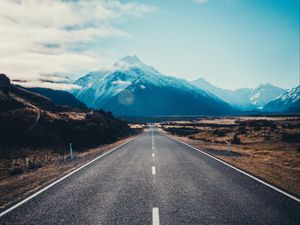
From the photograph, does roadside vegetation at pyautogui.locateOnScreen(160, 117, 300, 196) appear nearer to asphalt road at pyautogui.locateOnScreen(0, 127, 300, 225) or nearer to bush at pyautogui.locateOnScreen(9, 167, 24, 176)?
asphalt road at pyautogui.locateOnScreen(0, 127, 300, 225)

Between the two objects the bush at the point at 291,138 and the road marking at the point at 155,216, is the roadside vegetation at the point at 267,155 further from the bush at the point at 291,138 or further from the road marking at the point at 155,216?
the road marking at the point at 155,216

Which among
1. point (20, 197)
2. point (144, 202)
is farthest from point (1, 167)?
point (144, 202)

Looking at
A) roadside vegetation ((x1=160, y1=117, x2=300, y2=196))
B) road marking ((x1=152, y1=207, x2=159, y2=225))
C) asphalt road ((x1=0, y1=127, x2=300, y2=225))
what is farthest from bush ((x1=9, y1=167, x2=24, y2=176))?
roadside vegetation ((x1=160, y1=117, x2=300, y2=196))

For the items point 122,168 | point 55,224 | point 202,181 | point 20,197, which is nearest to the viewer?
point 55,224

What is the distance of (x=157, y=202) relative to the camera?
8.95 metres

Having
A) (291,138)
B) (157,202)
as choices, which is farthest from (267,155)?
(157,202)

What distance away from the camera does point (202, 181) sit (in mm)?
12219

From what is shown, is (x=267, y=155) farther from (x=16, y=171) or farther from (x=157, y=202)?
(x=16, y=171)

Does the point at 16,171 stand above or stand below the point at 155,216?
below

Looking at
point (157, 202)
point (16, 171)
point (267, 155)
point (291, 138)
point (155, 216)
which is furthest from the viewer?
point (291, 138)

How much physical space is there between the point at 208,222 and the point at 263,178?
6.89 m

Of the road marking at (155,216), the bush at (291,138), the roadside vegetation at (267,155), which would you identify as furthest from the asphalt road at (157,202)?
the bush at (291,138)

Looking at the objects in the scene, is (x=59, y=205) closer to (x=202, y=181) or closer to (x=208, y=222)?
(x=208, y=222)

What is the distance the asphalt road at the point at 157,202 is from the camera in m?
7.39
